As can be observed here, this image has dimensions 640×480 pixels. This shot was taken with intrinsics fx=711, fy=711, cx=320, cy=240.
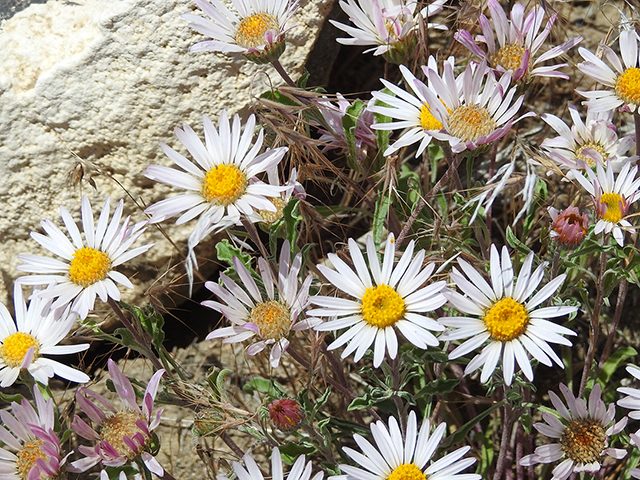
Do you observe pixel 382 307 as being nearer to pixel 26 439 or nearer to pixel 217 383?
pixel 217 383

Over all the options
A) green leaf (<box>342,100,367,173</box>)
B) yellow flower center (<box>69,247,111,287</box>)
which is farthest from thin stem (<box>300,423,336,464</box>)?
green leaf (<box>342,100,367,173</box>)

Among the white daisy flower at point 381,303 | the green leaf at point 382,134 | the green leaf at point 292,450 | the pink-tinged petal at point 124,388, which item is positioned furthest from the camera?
the green leaf at point 382,134

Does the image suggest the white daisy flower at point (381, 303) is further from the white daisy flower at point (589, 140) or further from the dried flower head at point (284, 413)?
the white daisy flower at point (589, 140)

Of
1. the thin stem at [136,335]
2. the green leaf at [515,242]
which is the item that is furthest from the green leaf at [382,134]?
the thin stem at [136,335]

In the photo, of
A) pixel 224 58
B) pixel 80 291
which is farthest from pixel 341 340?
pixel 224 58

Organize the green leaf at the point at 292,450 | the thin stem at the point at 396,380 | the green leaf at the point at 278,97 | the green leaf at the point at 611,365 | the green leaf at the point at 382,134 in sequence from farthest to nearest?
the green leaf at the point at 611,365 < the green leaf at the point at 278,97 < the green leaf at the point at 382,134 < the green leaf at the point at 292,450 < the thin stem at the point at 396,380

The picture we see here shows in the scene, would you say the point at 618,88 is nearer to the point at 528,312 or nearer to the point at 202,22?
the point at 528,312

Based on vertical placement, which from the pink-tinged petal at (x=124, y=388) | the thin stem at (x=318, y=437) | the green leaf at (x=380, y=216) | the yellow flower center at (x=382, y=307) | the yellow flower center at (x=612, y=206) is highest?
the yellow flower center at (x=612, y=206)

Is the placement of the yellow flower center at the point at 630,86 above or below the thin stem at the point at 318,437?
above
